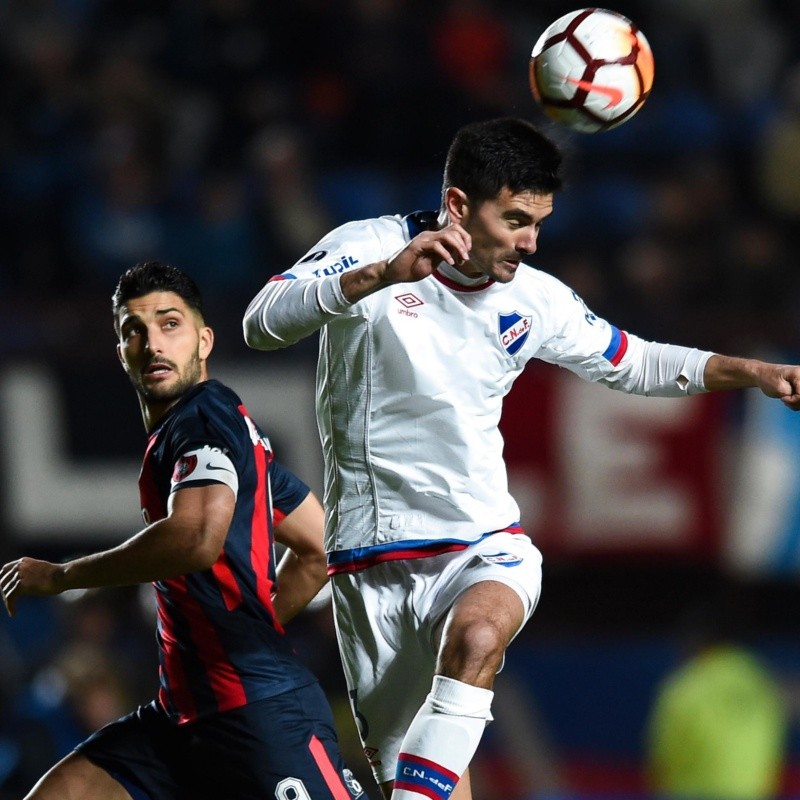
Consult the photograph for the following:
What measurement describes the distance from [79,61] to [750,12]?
4883 mm

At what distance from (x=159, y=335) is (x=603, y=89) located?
5.18 feet

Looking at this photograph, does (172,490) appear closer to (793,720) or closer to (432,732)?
(432,732)

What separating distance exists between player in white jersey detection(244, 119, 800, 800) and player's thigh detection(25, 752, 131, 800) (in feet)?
2.58

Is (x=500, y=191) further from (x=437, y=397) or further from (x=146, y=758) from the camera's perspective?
(x=146, y=758)

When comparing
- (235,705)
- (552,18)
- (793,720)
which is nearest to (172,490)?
(235,705)

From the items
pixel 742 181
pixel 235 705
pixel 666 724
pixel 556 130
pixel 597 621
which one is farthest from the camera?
pixel 742 181

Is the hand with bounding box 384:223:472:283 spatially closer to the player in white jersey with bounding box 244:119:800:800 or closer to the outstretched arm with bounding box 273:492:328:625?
the player in white jersey with bounding box 244:119:800:800

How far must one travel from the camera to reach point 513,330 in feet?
15.4

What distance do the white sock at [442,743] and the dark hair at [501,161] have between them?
137cm

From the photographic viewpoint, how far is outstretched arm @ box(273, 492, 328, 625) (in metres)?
4.69

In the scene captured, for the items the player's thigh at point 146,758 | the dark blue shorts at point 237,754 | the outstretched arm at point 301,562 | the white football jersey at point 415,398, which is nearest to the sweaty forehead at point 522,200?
the white football jersey at point 415,398

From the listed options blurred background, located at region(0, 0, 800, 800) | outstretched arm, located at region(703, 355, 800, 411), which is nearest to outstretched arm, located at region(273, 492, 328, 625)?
outstretched arm, located at region(703, 355, 800, 411)

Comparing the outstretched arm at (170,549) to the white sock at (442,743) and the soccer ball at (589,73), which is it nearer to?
the white sock at (442,743)

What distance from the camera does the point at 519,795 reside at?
9.06 m
